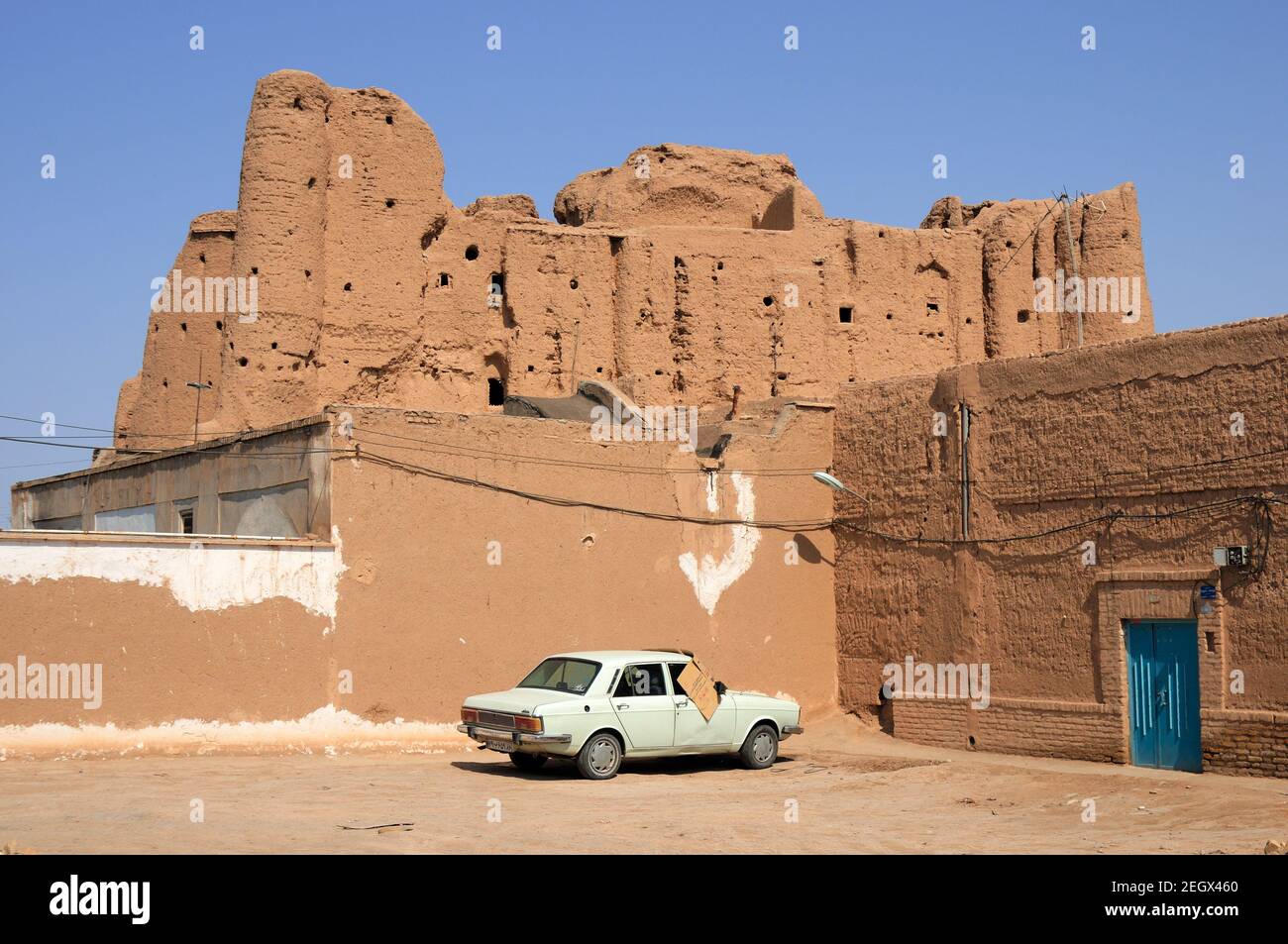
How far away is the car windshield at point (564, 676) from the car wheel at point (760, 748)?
2.21 m

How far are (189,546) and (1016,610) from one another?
1023 centimetres

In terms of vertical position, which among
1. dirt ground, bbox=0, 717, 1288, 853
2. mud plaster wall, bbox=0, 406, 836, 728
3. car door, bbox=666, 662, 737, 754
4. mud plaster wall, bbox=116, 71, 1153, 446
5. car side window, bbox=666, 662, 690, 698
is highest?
mud plaster wall, bbox=116, 71, 1153, 446

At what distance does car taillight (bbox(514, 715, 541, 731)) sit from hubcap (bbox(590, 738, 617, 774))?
78cm

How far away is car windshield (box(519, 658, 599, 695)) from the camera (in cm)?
1495

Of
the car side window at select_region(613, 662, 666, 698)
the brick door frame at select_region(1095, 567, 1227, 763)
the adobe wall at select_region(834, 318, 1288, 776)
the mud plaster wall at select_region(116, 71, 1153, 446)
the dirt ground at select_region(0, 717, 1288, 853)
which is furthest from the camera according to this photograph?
the mud plaster wall at select_region(116, 71, 1153, 446)

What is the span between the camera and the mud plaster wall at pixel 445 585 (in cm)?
1552

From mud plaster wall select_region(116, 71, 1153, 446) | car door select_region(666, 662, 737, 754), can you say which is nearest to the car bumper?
car door select_region(666, 662, 737, 754)

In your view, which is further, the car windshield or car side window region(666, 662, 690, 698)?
car side window region(666, 662, 690, 698)

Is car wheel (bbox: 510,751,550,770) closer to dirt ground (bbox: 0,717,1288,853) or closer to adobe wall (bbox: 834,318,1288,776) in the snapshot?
dirt ground (bbox: 0,717,1288,853)

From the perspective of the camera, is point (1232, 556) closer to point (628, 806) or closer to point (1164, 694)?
point (1164, 694)

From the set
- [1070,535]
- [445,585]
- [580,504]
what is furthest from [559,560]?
[1070,535]

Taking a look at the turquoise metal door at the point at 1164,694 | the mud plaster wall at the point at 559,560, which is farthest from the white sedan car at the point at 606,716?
the turquoise metal door at the point at 1164,694

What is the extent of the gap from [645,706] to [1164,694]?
20.5 feet

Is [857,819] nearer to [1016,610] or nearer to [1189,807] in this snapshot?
[1189,807]
